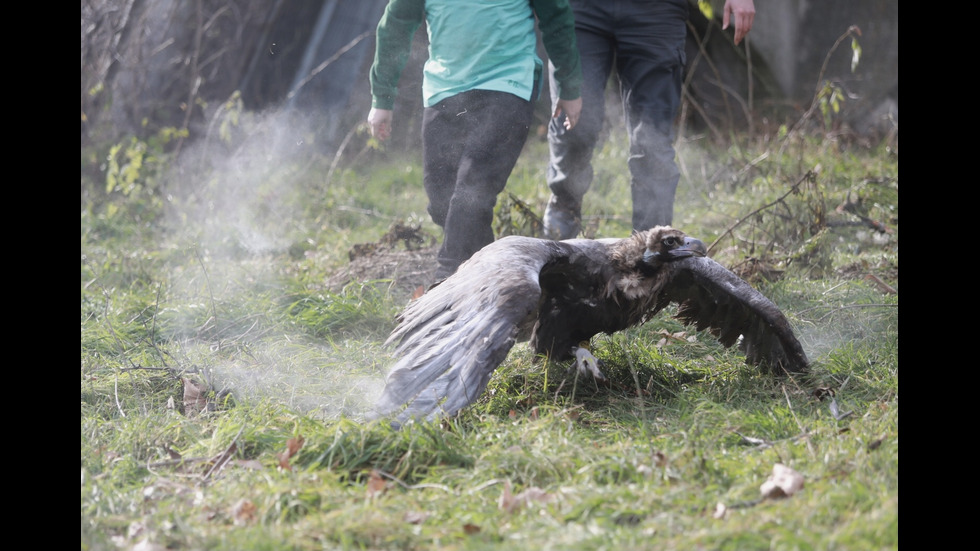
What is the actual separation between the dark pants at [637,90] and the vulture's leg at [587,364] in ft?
5.35

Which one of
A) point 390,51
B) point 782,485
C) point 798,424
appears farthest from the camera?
point 390,51

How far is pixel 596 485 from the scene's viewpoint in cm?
285

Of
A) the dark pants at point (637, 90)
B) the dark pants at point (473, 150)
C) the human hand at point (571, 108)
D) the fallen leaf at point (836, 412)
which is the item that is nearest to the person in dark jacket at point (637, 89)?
the dark pants at point (637, 90)

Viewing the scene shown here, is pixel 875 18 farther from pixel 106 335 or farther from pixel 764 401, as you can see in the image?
pixel 106 335

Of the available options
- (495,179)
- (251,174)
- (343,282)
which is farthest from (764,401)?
(251,174)

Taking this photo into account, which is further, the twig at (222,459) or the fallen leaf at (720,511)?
the twig at (222,459)

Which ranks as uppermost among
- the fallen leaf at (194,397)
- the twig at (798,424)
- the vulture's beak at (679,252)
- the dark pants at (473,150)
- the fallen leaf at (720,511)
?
the dark pants at (473,150)

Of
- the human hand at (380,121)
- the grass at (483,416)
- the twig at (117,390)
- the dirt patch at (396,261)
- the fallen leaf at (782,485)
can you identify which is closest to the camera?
the grass at (483,416)

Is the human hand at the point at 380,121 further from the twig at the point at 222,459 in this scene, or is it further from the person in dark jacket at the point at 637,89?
the twig at the point at 222,459

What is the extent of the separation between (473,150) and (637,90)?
53.7 inches

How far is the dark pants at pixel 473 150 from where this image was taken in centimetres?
444

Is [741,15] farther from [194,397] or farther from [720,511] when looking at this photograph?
[194,397]

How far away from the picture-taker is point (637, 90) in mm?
5238

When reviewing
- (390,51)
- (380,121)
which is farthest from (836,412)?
(390,51)
